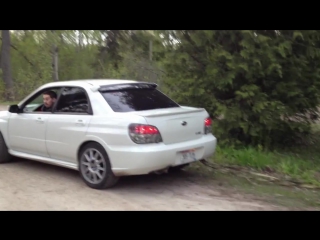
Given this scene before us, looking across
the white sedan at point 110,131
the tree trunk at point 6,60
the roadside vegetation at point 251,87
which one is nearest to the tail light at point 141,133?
the white sedan at point 110,131

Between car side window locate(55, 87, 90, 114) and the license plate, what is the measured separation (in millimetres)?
1546

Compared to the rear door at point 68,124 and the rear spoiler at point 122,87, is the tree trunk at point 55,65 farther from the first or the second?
the rear spoiler at point 122,87

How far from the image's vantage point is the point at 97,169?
5.71 m

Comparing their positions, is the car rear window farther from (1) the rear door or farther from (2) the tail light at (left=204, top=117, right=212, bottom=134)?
(2) the tail light at (left=204, top=117, right=212, bottom=134)

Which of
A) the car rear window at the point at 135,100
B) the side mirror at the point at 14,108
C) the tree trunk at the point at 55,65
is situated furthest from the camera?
the tree trunk at the point at 55,65

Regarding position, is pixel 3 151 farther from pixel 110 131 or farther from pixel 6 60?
pixel 6 60

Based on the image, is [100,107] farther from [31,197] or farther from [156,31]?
[156,31]

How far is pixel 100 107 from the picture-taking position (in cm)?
573

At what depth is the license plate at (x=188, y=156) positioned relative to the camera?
564cm

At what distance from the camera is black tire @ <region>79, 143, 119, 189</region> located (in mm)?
5590

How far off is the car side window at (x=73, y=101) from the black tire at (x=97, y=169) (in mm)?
590

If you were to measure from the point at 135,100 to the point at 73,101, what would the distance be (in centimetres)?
101
